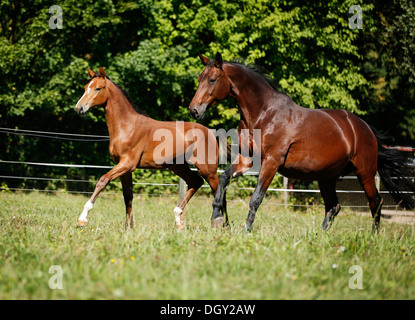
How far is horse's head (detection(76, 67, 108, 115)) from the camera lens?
557cm

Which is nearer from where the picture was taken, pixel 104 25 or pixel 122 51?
pixel 104 25

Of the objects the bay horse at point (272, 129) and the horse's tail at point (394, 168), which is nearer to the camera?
the bay horse at point (272, 129)

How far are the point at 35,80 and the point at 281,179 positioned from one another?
8485mm

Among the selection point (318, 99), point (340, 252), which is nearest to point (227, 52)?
point (318, 99)

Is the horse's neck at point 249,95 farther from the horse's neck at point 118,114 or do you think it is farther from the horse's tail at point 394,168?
the horse's tail at point 394,168

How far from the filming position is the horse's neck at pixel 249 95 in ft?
16.6

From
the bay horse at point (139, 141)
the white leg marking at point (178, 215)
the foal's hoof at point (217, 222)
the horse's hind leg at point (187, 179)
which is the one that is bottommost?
the white leg marking at point (178, 215)

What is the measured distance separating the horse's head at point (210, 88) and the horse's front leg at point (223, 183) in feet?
2.71

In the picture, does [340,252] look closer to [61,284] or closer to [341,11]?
[61,284]

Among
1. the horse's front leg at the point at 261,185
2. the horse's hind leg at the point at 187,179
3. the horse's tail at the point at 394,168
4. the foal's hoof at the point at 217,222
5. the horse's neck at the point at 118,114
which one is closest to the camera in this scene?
the horse's front leg at the point at 261,185

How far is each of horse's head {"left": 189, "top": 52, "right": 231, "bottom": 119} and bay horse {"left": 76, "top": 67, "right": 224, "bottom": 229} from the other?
1322mm

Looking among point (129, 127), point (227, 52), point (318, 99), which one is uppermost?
point (227, 52)

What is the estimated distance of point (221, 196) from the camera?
4.96 m

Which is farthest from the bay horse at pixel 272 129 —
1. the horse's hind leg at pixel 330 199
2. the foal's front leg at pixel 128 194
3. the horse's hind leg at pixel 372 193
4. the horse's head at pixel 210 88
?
the foal's front leg at pixel 128 194
